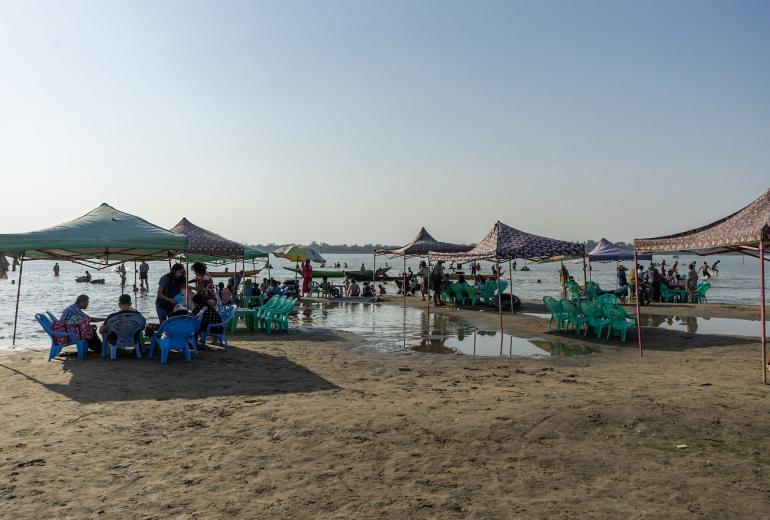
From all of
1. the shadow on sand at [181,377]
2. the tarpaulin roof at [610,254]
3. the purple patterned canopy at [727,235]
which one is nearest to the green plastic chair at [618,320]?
the purple patterned canopy at [727,235]

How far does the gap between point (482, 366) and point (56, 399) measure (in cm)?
661

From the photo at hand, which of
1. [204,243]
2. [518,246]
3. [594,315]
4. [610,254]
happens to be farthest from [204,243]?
[610,254]

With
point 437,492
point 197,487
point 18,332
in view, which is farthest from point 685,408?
point 18,332

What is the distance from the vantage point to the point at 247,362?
32.7ft

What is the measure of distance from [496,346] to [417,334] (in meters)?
2.53

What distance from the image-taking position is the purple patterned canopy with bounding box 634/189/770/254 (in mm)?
7828

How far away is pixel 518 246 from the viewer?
52.9 feet

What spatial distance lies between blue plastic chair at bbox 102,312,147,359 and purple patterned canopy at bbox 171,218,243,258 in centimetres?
443

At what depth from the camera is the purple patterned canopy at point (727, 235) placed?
783 cm

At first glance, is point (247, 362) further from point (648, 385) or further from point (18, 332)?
point (18, 332)

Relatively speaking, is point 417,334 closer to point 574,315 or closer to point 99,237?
point 574,315

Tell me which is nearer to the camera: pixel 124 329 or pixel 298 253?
pixel 124 329

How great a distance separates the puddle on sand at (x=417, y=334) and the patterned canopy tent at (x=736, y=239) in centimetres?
301

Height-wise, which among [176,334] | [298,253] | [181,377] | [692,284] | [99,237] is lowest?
[181,377]
